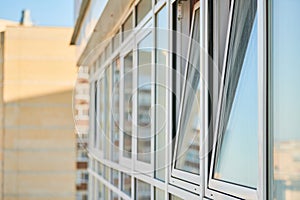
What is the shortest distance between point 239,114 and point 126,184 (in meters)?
2.60

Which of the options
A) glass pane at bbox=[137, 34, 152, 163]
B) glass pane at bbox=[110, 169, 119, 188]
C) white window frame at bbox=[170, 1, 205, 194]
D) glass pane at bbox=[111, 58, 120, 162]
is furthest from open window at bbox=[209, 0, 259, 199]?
glass pane at bbox=[110, 169, 119, 188]

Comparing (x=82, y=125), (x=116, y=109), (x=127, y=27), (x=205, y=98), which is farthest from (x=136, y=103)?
(x=82, y=125)

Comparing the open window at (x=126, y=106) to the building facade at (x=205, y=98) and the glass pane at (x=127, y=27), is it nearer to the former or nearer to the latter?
the building facade at (x=205, y=98)

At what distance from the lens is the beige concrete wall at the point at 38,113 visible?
Result: 28.4 ft

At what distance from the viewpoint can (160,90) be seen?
3.32 metres

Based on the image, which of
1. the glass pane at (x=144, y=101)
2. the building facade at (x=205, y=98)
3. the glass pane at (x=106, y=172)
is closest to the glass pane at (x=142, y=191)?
the building facade at (x=205, y=98)

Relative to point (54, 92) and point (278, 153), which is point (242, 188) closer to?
point (278, 153)

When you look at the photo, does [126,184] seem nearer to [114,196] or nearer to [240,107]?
[114,196]

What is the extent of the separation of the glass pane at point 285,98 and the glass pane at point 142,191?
2.02 meters

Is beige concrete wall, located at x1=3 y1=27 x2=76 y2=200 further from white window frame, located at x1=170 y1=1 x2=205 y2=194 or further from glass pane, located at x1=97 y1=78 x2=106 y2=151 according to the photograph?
white window frame, located at x1=170 y1=1 x2=205 y2=194

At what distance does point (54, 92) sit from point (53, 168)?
1103 mm

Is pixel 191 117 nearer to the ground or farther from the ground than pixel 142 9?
nearer to the ground

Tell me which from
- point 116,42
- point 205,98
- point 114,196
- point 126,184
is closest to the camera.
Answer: point 205,98

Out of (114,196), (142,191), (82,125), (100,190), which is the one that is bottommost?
(100,190)
